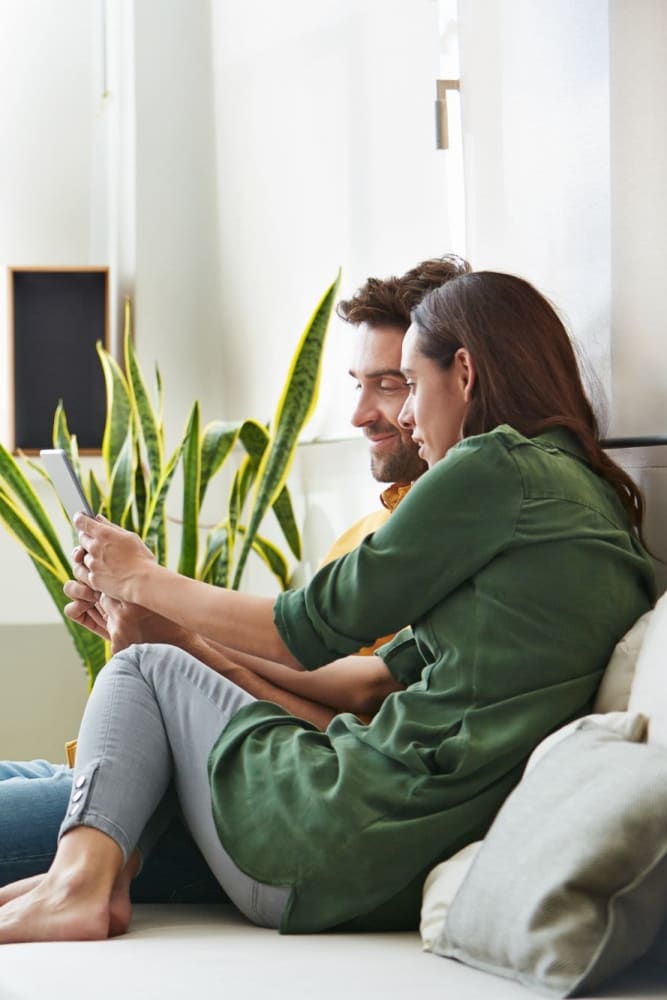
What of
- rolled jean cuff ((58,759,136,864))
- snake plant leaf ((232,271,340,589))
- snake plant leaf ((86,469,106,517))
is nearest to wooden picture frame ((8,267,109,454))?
snake plant leaf ((86,469,106,517))

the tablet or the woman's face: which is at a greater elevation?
Result: the woman's face

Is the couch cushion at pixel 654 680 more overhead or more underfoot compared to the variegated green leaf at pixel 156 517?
more underfoot

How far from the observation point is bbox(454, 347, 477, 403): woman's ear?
5.61ft

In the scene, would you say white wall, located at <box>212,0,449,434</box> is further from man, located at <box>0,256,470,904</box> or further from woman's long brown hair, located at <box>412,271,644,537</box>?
woman's long brown hair, located at <box>412,271,644,537</box>

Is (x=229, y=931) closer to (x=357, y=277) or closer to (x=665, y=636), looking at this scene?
(x=665, y=636)

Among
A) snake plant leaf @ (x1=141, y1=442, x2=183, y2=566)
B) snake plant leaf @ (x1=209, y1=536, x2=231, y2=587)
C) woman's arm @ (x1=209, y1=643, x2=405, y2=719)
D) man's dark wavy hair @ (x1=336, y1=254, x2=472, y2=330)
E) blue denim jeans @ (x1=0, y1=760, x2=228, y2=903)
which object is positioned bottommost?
blue denim jeans @ (x1=0, y1=760, x2=228, y2=903)

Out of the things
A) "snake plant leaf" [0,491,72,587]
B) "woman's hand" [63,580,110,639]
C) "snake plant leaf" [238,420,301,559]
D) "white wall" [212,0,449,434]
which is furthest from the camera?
"snake plant leaf" [238,420,301,559]

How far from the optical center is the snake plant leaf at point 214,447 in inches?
143

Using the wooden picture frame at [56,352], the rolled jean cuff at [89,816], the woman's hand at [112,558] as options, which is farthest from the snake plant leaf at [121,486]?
the rolled jean cuff at [89,816]

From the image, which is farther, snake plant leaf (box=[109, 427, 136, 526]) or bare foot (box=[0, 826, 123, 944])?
snake plant leaf (box=[109, 427, 136, 526])

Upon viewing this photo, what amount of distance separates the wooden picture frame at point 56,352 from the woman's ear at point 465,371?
274 centimetres

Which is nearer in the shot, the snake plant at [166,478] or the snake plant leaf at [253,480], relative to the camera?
the snake plant at [166,478]

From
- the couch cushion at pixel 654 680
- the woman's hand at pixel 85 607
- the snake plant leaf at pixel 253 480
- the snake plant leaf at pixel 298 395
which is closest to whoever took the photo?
the couch cushion at pixel 654 680

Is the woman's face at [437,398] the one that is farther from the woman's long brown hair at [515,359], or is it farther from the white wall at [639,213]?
the white wall at [639,213]
